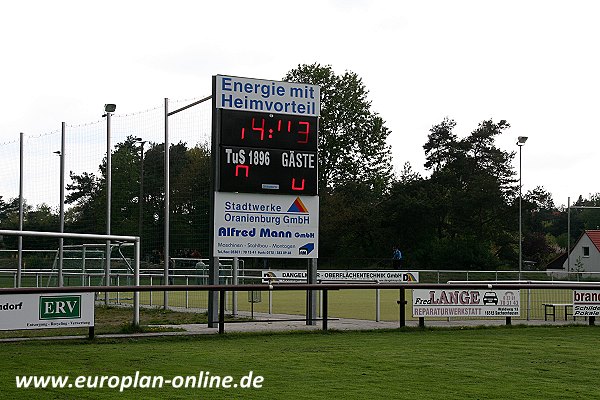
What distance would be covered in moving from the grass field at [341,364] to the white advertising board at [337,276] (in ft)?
27.8

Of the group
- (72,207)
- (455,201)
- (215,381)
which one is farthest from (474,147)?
(215,381)

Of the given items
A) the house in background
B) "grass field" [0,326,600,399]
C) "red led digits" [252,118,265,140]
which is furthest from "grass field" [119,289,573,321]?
the house in background

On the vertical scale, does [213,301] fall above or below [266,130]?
below

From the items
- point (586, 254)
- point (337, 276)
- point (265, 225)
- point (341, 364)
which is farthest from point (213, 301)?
point (586, 254)

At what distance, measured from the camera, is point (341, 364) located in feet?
37.7

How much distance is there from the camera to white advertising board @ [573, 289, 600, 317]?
754 inches

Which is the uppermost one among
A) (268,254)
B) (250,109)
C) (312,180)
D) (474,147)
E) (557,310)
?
(474,147)

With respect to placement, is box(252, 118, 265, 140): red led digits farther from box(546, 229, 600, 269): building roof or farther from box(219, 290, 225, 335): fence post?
box(546, 229, 600, 269): building roof

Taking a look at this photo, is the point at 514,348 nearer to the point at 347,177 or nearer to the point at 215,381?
the point at 215,381

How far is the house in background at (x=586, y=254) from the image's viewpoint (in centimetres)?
7806

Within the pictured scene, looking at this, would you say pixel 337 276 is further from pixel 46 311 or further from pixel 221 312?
pixel 46 311

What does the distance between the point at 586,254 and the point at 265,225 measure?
68.2 m

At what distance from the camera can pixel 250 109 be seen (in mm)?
18172

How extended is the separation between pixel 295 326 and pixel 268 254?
1642 mm
